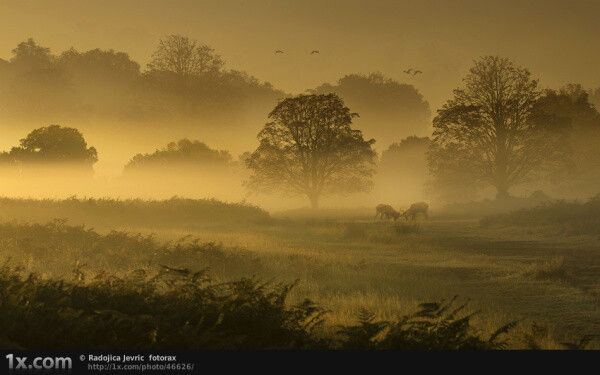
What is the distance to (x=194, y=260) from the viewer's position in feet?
53.9

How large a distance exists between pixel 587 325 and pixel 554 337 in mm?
1442

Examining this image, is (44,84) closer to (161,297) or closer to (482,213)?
(482,213)

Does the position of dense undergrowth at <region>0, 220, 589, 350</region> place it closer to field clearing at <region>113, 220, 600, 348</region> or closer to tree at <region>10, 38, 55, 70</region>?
field clearing at <region>113, 220, 600, 348</region>

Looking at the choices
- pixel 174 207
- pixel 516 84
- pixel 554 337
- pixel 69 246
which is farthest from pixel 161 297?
pixel 516 84

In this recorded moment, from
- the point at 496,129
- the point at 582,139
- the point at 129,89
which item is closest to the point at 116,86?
the point at 129,89

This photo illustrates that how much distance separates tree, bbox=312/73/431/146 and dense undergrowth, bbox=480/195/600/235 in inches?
2296

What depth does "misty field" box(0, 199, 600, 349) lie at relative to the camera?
694cm

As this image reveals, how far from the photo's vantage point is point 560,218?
93.7ft

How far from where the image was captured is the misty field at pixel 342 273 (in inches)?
273

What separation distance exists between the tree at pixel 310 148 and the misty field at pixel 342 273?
713 inches

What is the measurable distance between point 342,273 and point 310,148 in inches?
1286

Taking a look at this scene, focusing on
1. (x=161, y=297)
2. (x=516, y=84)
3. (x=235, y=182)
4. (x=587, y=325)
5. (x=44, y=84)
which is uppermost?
(x=44, y=84)

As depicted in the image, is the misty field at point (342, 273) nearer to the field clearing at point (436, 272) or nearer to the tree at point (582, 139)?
the field clearing at point (436, 272)

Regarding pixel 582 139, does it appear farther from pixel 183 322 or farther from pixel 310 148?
pixel 183 322
